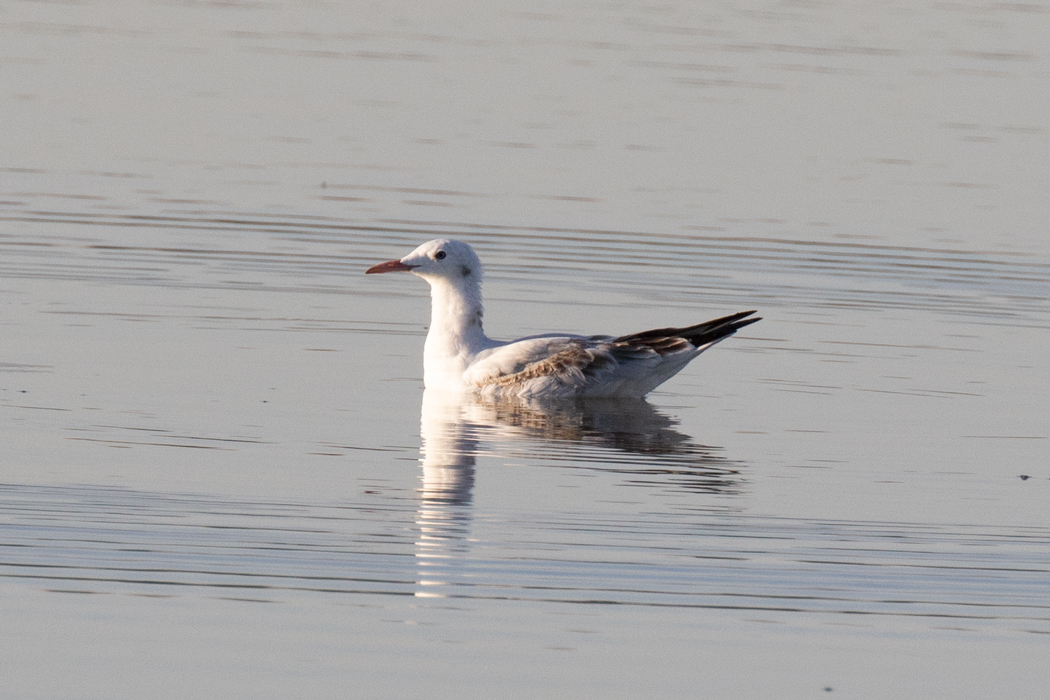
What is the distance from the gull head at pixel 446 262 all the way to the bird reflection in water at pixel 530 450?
93 cm

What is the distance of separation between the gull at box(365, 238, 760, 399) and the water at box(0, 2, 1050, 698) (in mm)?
188

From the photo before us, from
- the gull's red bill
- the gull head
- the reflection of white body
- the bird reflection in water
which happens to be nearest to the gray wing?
the bird reflection in water

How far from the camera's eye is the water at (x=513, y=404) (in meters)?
7.30

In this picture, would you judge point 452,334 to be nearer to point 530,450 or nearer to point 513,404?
point 513,404

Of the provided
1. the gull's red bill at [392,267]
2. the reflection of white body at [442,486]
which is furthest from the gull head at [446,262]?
the reflection of white body at [442,486]

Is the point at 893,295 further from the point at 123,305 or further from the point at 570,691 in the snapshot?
the point at 570,691

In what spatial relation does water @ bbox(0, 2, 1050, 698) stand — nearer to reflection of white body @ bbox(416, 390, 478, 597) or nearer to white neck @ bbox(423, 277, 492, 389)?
reflection of white body @ bbox(416, 390, 478, 597)

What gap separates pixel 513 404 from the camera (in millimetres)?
12352

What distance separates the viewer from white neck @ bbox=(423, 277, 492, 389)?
41.4 feet

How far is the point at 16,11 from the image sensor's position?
96.2ft

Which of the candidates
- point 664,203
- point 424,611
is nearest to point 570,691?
point 424,611

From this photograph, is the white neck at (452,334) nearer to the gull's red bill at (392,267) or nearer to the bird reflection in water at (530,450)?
the bird reflection in water at (530,450)

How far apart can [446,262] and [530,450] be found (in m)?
2.60

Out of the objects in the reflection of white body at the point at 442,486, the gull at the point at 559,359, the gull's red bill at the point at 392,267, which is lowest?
the reflection of white body at the point at 442,486
